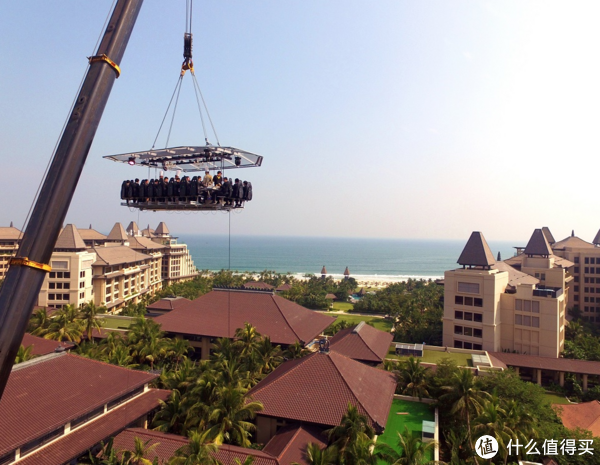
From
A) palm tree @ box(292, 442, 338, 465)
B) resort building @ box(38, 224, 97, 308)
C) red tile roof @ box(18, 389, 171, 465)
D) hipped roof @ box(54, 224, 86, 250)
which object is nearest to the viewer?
palm tree @ box(292, 442, 338, 465)

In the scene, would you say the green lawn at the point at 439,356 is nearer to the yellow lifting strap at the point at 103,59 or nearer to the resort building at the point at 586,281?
the yellow lifting strap at the point at 103,59

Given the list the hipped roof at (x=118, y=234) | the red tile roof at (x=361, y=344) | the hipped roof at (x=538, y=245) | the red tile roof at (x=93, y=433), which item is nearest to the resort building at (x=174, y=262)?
the hipped roof at (x=118, y=234)

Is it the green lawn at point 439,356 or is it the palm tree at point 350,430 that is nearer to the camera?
the palm tree at point 350,430

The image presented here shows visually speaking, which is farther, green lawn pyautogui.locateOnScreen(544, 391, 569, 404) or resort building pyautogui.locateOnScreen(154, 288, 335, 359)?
resort building pyautogui.locateOnScreen(154, 288, 335, 359)

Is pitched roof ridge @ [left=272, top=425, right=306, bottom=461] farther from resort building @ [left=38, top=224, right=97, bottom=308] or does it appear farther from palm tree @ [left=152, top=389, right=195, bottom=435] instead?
resort building @ [left=38, top=224, right=97, bottom=308]

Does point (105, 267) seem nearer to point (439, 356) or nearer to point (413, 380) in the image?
point (439, 356)

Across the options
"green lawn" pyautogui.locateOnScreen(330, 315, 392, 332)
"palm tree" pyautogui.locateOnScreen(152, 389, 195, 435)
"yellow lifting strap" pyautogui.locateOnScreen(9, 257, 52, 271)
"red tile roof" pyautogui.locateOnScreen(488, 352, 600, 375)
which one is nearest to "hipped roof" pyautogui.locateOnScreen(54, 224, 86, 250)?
"green lawn" pyautogui.locateOnScreen(330, 315, 392, 332)
